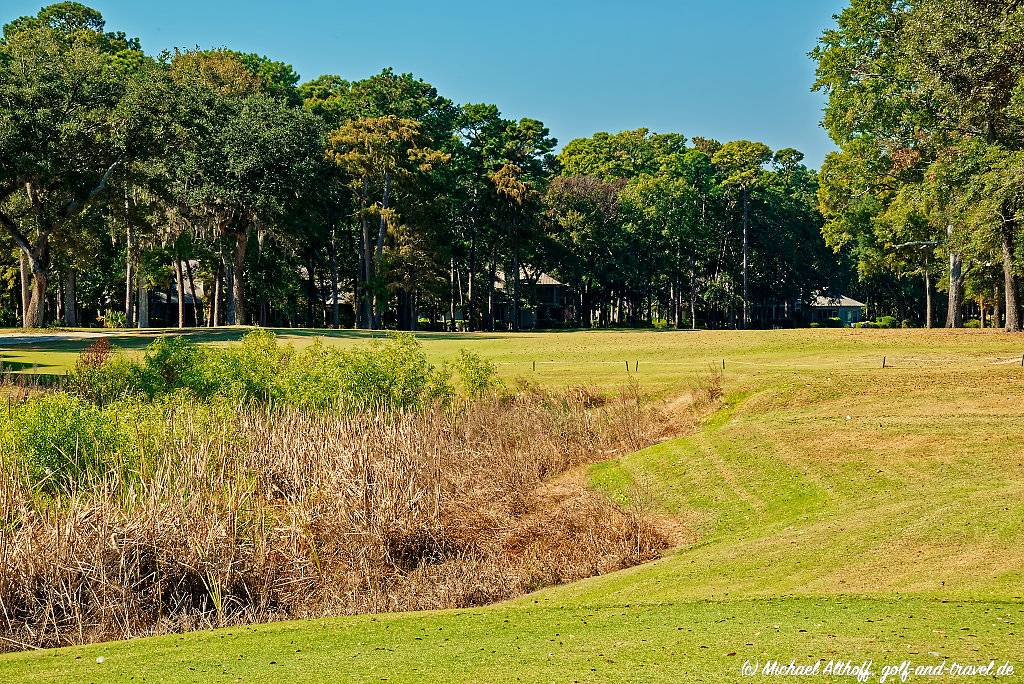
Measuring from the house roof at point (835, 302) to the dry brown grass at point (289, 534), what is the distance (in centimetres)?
10306

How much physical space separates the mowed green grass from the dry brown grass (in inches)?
59.0

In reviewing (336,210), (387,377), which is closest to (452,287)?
(336,210)

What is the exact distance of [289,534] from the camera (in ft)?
54.0

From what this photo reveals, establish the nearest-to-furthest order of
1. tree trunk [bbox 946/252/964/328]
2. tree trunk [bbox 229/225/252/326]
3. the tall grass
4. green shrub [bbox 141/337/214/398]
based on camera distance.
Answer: the tall grass < green shrub [bbox 141/337/214/398] < tree trunk [bbox 946/252/964/328] < tree trunk [bbox 229/225/252/326]

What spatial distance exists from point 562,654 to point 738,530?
8.35 metres

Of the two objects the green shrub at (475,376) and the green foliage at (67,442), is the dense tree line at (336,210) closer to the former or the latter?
the green shrub at (475,376)

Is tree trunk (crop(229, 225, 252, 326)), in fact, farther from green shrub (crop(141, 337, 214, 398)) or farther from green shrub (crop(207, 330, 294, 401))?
green shrub (crop(141, 337, 214, 398))

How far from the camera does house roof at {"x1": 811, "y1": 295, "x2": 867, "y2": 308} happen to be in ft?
391

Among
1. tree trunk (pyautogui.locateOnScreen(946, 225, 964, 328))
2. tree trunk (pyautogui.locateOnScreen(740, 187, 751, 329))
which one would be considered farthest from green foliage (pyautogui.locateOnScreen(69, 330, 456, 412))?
tree trunk (pyautogui.locateOnScreen(740, 187, 751, 329))

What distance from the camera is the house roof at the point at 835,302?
119312mm

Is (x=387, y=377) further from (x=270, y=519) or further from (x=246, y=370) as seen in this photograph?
(x=270, y=519)

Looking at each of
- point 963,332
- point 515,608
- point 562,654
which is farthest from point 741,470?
point 963,332

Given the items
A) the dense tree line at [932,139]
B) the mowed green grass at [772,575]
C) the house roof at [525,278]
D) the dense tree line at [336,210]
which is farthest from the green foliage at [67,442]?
the house roof at [525,278]

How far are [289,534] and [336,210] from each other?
5752 cm
